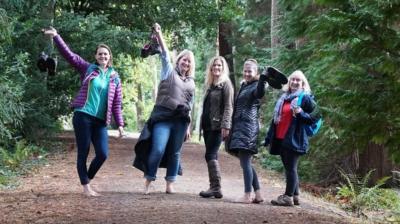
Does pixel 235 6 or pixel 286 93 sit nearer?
pixel 286 93

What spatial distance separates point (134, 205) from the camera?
6.88m

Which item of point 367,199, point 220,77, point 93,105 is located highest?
point 220,77

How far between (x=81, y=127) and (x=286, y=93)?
280 cm

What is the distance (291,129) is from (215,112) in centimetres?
106

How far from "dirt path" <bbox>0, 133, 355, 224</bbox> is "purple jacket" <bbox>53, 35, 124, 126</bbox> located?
3.84ft

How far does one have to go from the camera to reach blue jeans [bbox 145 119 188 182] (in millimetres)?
7598

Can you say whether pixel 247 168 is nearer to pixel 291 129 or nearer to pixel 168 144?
pixel 291 129

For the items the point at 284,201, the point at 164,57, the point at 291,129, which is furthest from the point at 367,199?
the point at 164,57

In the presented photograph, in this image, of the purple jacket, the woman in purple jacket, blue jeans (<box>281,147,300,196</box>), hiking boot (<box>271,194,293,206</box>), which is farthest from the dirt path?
the purple jacket

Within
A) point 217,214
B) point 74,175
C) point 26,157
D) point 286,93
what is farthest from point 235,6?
point 217,214

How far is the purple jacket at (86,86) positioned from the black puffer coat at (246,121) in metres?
1.56

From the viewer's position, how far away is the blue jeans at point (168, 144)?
24.9ft

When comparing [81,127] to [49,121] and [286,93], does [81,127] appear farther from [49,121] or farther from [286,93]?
[49,121]

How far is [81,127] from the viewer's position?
288 inches
